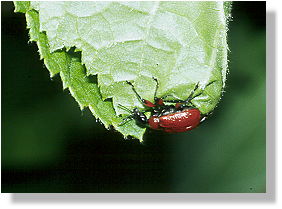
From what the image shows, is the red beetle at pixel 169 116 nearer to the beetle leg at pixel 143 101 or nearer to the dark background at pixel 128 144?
the beetle leg at pixel 143 101

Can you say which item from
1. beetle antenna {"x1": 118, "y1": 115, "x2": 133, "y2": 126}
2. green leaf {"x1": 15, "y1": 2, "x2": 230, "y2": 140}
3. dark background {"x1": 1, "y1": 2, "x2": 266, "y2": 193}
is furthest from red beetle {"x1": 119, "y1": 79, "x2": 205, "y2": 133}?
dark background {"x1": 1, "y1": 2, "x2": 266, "y2": 193}

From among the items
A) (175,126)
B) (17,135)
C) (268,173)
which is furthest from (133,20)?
(17,135)

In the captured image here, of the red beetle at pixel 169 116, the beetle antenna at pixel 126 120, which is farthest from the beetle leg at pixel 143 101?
the beetle antenna at pixel 126 120

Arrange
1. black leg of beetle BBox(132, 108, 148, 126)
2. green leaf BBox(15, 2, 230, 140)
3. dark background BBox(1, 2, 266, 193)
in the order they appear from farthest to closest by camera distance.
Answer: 1. dark background BBox(1, 2, 266, 193)
2. black leg of beetle BBox(132, 108, 148, 126)
3. green leaf BBox(15, 2, 230, 140)

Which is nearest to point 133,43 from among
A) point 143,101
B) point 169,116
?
point 143,101

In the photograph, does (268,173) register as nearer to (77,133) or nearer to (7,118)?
(77,133)

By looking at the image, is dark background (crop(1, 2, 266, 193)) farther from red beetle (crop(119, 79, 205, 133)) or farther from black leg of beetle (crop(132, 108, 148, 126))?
black leg of beetle (crop(132, 108, 148, 126))
